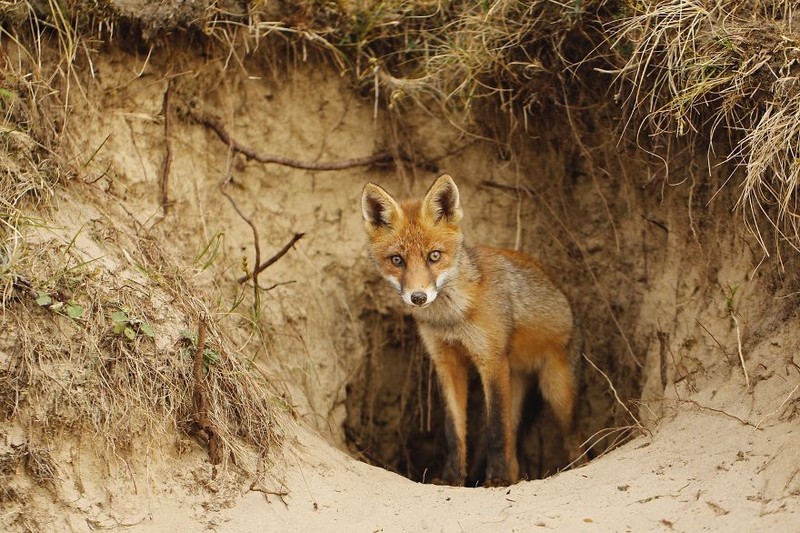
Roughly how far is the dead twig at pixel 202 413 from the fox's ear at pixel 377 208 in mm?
1432

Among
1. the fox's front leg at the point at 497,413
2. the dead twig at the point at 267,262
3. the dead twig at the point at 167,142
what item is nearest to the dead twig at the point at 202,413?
the dead twig at the point at 267,262

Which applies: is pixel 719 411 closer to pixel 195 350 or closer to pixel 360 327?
pixel 195 350

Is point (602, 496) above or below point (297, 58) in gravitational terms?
below

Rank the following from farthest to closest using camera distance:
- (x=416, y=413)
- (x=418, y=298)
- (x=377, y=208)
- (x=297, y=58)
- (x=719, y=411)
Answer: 1. (x=416, y=413)
2. (x=297, y=58)
3. (x=377, y=208)
4. (x=418, y=298)
5. (x=719, y=411)

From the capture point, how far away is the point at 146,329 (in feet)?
12.8

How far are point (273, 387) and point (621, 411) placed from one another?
2.33 meters

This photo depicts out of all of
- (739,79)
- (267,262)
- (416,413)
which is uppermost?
(739,79)

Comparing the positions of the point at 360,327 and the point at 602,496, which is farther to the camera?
the point at 360,327

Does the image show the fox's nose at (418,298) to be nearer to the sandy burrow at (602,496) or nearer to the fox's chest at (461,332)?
the fox's chest at (461,332)

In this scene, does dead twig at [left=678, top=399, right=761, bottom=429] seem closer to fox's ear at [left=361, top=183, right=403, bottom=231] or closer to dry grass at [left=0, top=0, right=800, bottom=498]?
dry grass at [left=0, top=0, right=800, bottom=498]

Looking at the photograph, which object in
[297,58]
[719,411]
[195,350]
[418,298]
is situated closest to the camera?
[195,350]

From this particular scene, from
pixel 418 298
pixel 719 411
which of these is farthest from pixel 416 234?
pixel 719 411

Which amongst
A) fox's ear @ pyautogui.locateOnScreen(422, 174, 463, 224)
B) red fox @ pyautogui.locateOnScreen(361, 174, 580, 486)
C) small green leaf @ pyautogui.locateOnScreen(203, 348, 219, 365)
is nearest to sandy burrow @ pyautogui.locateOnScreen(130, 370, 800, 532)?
small green leaf @ pyautogui.locateOnScreen(203, 348, 219, 365)

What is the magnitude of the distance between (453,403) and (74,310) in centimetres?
241
